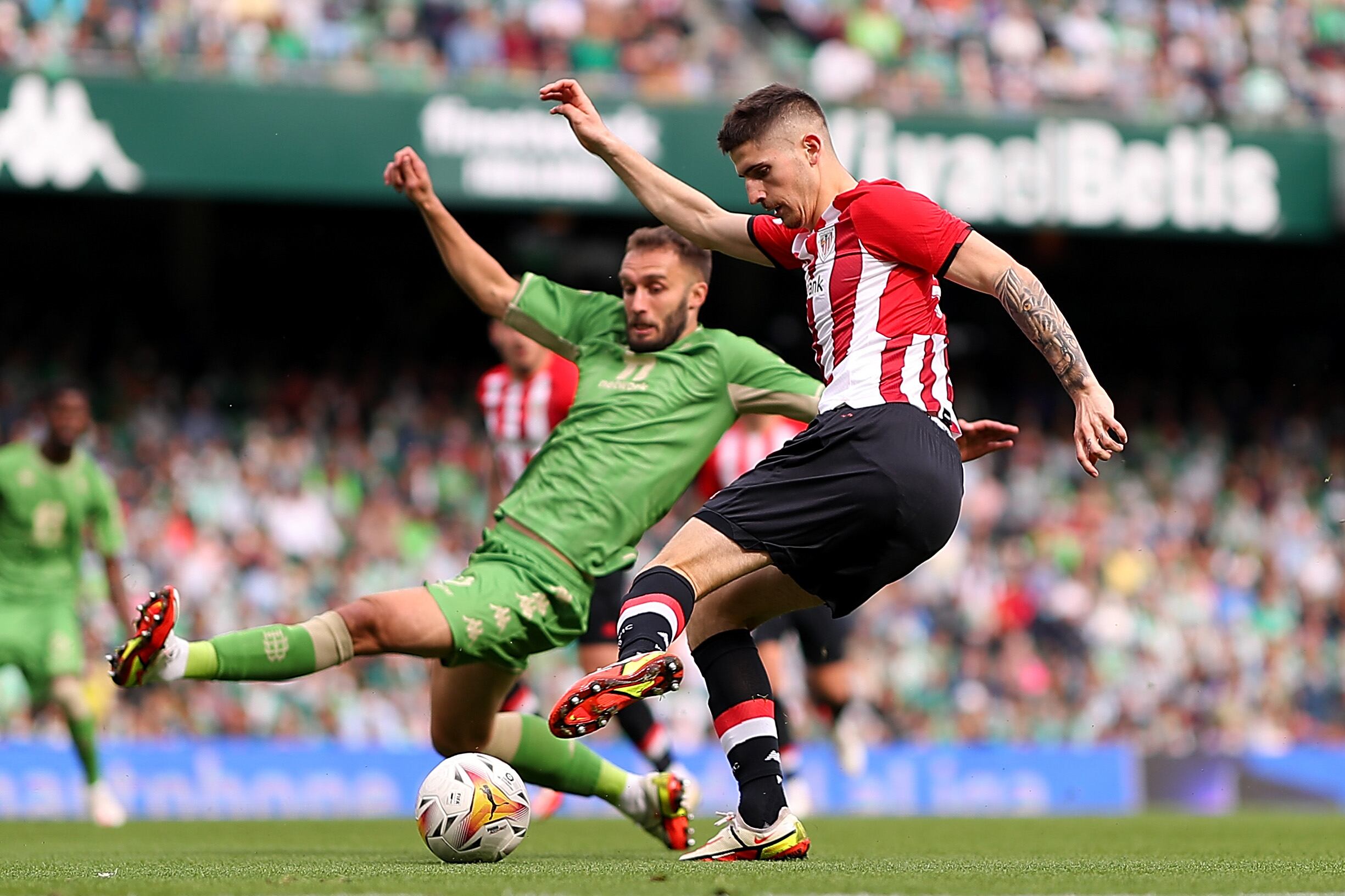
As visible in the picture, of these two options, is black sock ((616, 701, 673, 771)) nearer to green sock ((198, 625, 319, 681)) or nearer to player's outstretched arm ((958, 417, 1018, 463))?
green sock ((198, 625, 319, 681))

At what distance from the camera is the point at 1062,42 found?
17797 mm

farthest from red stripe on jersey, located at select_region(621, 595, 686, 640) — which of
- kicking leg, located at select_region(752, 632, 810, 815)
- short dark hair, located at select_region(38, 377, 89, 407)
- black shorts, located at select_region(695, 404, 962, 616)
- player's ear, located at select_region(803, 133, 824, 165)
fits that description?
short dark hair, located at select_region(38, 377, 89, 407)

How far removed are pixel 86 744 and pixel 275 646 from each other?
4.79 metres

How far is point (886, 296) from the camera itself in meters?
4.78

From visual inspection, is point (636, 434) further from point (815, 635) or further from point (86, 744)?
point (86, 744)

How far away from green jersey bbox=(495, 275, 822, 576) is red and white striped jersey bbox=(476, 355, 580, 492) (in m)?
2.33

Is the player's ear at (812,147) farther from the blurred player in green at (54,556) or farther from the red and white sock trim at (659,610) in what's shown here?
the blurred player in green at (54,556)

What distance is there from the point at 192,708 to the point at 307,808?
1.55 metres

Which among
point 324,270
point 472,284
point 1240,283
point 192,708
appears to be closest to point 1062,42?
point 1240,283

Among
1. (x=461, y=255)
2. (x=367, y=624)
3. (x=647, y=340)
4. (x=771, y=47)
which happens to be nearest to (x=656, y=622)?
(x=367, y=624)

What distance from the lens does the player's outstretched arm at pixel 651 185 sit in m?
5.41

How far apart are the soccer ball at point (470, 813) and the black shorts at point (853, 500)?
1238 millimetres

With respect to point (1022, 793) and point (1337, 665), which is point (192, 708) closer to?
point (1022, 793)

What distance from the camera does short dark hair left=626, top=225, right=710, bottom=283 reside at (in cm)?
604
